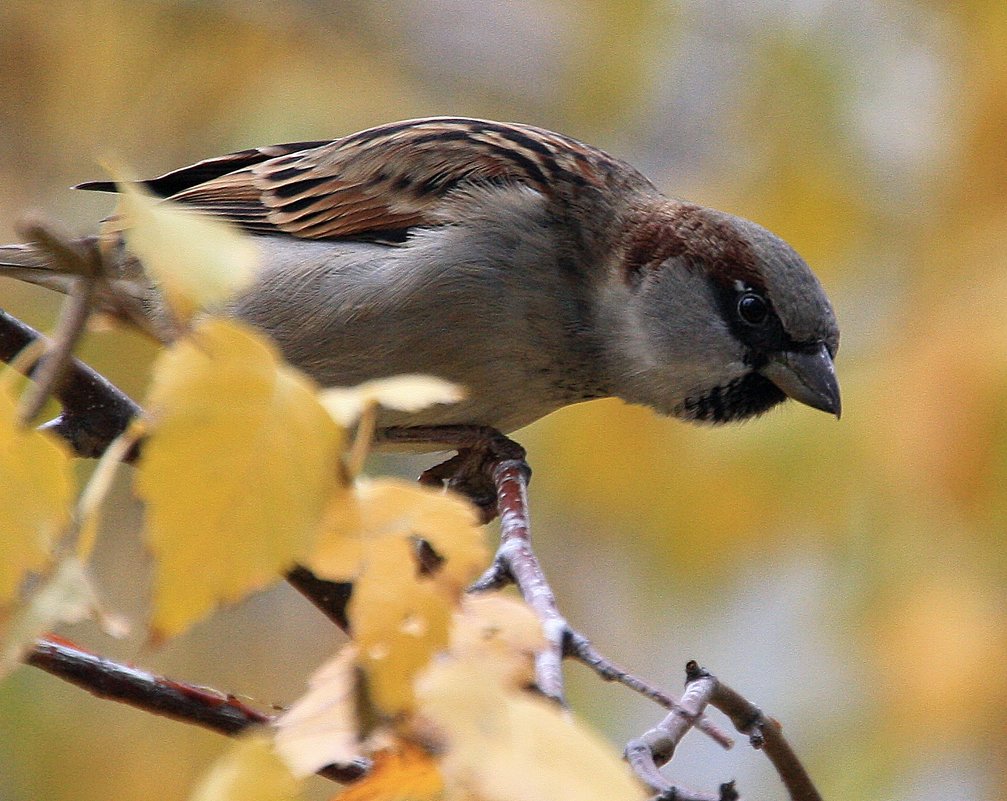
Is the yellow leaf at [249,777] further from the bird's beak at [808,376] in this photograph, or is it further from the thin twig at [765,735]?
the bird's beak at [808,376]

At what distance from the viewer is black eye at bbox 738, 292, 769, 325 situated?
311 cm

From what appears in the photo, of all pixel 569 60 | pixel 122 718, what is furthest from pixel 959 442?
pixel 122 718

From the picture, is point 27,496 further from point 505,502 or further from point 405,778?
point 505,502

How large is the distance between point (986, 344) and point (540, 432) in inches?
66.1

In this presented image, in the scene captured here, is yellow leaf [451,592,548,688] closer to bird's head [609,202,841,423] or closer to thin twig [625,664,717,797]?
thin twig [625,664,717,797]

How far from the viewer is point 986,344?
13.0ft

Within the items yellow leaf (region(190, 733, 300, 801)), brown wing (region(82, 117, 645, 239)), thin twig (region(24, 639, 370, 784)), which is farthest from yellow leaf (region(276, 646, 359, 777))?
brown wing (region(82, 117, 645, 239))

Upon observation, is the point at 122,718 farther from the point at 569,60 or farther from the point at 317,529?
the point at 317,529

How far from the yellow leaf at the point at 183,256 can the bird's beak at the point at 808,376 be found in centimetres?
226

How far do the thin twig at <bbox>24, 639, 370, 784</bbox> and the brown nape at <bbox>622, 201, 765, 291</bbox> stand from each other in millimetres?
1865

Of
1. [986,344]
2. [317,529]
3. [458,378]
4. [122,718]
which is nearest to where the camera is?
[317,529]

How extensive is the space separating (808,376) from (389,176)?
122cm

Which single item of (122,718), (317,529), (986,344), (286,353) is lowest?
(122,718)

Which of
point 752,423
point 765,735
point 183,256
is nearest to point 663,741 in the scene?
point 765,735
